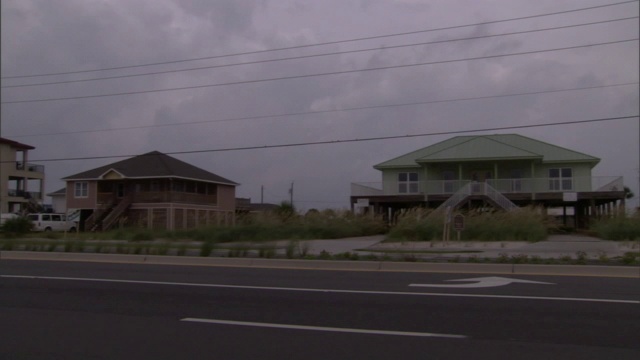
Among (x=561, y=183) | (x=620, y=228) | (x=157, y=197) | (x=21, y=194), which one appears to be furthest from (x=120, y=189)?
(x=620, y=228)

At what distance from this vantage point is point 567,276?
1491 centimetres

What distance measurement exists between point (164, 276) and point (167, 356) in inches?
319

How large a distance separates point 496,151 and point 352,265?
92.1 ft

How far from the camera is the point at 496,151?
42.8 meters

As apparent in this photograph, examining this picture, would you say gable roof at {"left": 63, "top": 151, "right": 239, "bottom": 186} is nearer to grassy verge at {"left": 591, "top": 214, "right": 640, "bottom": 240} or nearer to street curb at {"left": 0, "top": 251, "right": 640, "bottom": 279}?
street curb at {"left": 0, "top": 251, "right": 640, "bottom": 279}

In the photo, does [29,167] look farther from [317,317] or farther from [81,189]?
[317,317]

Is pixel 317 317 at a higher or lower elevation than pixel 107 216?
lower

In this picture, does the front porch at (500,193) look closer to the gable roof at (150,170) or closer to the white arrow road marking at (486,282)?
the gable roof at (150,170)

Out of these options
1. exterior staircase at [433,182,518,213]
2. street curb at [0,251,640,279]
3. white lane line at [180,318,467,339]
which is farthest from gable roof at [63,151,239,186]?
white lane line at [180,318,467,339]

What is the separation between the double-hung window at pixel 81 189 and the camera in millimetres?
52750

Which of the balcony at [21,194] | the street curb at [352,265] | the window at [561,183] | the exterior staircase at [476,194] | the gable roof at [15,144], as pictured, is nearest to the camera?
the street curb at [352,265]

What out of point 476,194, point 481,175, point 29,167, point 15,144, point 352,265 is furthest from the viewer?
point 29,167

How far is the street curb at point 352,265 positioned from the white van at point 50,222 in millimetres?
30795

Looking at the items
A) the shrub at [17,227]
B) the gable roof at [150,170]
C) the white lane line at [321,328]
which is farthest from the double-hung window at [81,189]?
the white lane line at [321,328]
